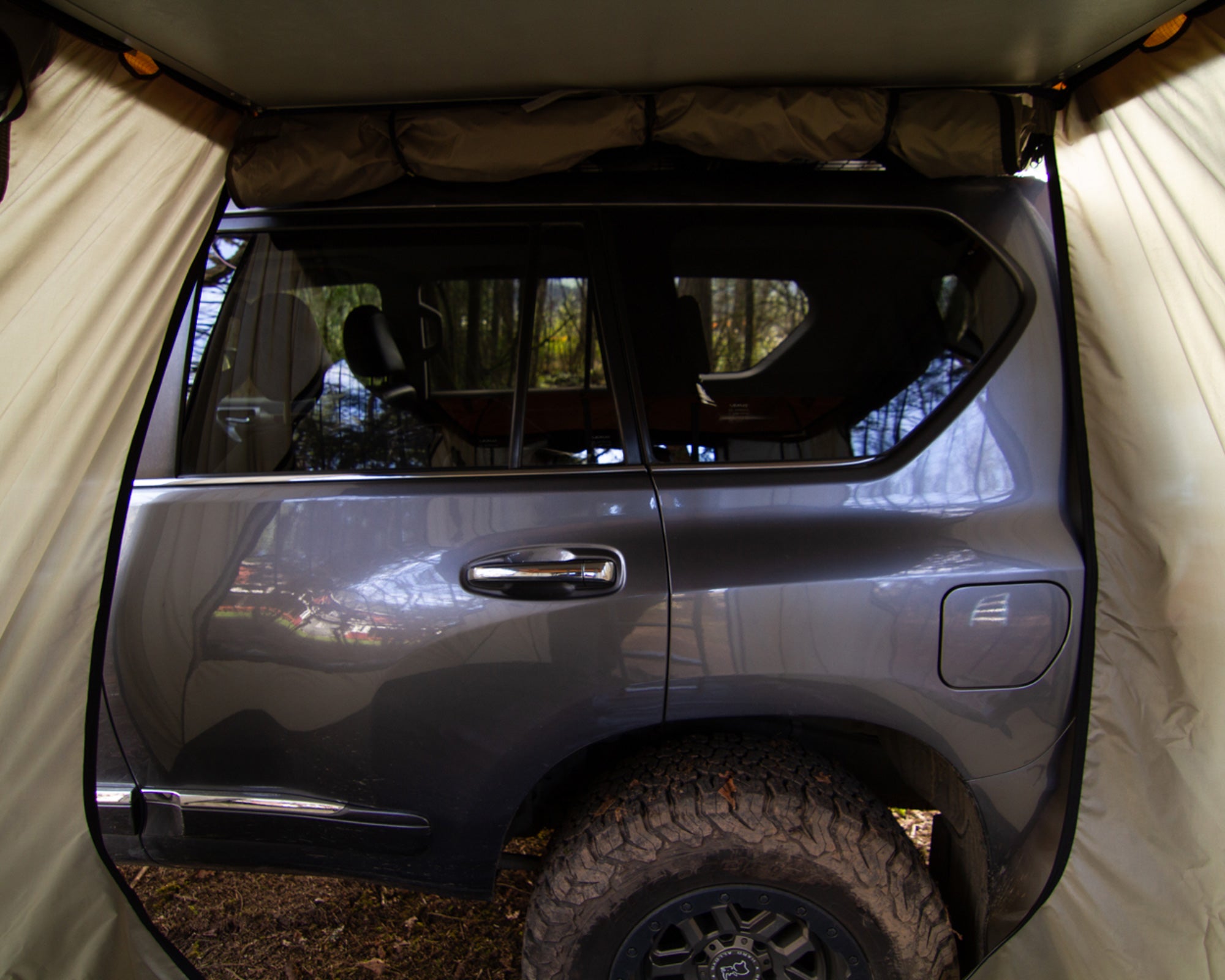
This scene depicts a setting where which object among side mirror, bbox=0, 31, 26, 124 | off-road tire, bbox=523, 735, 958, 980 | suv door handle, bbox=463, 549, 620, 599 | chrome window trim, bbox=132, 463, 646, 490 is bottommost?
off-road tire, bbox=523, 735, 958, 980

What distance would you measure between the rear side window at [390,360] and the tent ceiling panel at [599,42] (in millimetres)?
333

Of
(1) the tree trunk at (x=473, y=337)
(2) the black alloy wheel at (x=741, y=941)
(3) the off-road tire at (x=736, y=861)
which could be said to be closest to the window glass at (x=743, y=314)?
(1) the tree trunk at (x=473, y=337)

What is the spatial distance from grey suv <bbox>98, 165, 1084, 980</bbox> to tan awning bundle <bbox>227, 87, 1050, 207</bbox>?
0.26 feet

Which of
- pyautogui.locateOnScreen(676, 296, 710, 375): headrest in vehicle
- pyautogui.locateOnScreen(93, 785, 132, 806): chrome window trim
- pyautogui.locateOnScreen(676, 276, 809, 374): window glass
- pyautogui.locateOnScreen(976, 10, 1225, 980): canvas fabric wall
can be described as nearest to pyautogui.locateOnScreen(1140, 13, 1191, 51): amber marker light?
pyautogui.locateOnScreen(976, 10, 1225, 980): canvas fabric wall

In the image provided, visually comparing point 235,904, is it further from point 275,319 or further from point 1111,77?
point 1111,77

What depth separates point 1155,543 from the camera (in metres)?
1.60

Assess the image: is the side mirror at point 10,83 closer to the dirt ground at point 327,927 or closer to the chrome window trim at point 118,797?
the chrome window trim at point 118,797

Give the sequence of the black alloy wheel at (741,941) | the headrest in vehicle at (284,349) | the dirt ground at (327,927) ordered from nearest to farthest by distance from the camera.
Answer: the black alloy wheel at (741,941) → the headrest in vehicle at (284,349) → the dirt ground at (327,927)

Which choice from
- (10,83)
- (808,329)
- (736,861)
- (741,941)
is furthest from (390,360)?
(741,941)

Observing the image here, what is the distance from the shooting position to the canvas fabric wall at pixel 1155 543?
1.54 m

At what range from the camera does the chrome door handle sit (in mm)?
1615

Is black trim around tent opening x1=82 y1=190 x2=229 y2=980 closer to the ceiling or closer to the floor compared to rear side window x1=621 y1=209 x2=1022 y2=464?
closer to the floor

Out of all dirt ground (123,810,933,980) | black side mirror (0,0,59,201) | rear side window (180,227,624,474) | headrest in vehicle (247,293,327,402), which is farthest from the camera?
dirt ground (123,810,933,980)

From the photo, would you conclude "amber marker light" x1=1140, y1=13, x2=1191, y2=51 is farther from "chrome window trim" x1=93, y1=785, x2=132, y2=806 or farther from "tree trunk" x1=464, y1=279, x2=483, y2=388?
"chrome window trim" x1=93, y1=785, x2=132, y2=806
